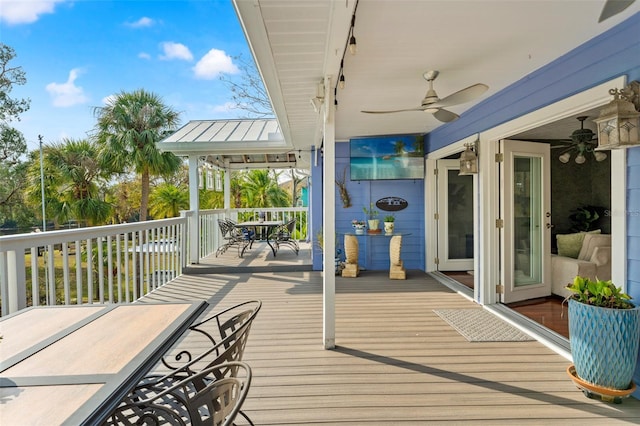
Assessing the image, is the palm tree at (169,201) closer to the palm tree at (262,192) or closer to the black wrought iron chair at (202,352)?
the palm tree at (262,192)

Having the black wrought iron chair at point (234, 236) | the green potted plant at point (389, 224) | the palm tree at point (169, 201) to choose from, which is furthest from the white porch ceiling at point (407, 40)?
the palm tree at point (169, 201)

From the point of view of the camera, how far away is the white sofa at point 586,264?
440 cm

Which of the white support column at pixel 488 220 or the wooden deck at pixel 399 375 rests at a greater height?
the white support column at pixel 488 220

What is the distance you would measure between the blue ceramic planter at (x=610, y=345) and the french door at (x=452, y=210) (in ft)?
13.0

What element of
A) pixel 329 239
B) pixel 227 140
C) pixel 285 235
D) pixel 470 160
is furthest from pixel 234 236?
pixel 470 160

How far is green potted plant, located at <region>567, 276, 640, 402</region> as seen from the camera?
2.19m

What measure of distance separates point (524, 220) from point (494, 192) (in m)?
0.63

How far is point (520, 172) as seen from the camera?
437 centimetres

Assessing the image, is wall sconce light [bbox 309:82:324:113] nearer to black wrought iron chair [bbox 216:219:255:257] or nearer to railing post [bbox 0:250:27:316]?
railing post [bbox 0:250:27:316]

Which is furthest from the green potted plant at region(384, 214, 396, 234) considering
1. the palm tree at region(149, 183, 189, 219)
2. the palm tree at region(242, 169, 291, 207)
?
the palm tree at region(149, 183, 189, 219)

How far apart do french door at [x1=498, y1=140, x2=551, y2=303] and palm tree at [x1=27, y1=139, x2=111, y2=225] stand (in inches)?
496

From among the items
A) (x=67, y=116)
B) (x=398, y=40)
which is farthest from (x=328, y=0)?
(x=67, y=116)

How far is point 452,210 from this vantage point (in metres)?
6.22

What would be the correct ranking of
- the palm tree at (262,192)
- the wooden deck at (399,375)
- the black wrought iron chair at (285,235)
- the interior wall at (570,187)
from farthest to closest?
the palm tree at (262,192) → the black wrought iron chair at (285,235) → the interior wall at (570,187) → the wooden deck at (399,375)
